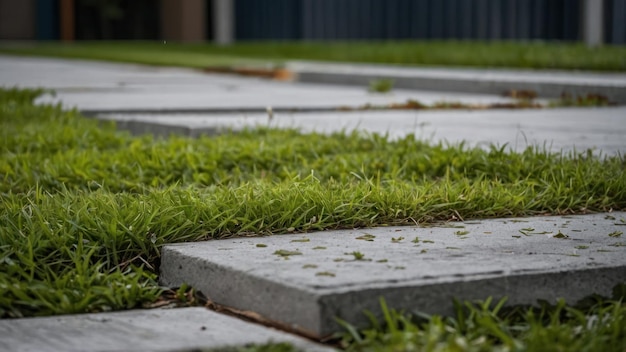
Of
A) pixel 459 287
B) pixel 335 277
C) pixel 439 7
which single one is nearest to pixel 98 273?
pixel 335 277

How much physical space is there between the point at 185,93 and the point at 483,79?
6.70 feet

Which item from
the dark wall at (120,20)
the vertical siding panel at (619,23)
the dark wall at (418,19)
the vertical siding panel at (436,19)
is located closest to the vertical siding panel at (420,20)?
the dark wall at (418,19)

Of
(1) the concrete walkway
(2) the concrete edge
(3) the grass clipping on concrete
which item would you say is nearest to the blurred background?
(2) the concrete edge

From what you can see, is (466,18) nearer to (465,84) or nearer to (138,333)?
(465,84)

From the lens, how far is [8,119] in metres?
5.25

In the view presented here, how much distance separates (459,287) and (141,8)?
25.9m

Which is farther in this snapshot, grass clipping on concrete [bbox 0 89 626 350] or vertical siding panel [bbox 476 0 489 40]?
vertical siding panel [bbox 476 0 489 40]

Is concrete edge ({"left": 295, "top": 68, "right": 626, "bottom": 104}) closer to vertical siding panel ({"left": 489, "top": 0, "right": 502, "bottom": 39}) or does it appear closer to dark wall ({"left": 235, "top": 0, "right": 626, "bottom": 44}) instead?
dark wall ({"left": 235, "top": 0, "right": 626, "bottom": 44})

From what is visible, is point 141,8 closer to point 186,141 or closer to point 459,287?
point 186,141

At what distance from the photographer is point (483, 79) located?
25.4ft

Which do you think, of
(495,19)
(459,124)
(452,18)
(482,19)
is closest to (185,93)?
(459,124)

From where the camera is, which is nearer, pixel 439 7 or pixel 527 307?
pixel 527 307

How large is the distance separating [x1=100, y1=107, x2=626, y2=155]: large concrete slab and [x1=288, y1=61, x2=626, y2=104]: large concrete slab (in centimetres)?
95

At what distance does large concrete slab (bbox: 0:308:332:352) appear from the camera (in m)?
1.87
